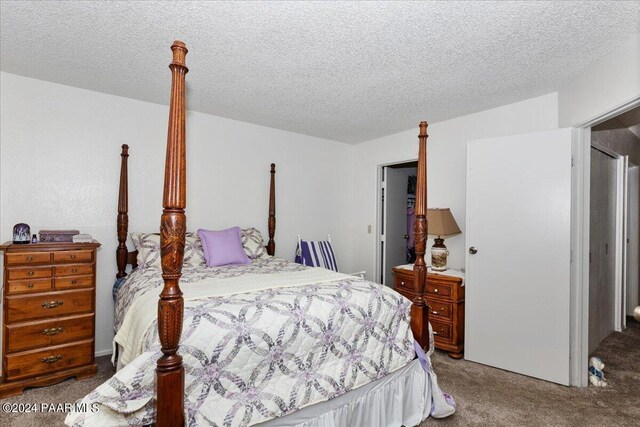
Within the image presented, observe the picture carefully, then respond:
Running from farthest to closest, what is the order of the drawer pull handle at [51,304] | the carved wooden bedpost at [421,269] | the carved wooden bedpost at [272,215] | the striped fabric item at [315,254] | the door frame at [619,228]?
the striped fabric item at [315,254]
the carved wooden bedpost at [272,215]
the door frame at [619,228]
the drawer pull handle at [51,304]
the carved wooden bedpost at [421,269]

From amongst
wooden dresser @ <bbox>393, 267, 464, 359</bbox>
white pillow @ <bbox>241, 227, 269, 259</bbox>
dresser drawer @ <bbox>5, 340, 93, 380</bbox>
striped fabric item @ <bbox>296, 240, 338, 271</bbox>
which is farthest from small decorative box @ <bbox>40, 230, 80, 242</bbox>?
wooden dresser @ <bbox>393, 267, 464, 359</bbox>

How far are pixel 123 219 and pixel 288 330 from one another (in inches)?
84.5

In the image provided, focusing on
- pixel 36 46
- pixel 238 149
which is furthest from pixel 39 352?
pixel 238 149

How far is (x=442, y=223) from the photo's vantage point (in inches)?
132

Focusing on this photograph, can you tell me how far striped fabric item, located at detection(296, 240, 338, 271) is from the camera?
4.08 metres

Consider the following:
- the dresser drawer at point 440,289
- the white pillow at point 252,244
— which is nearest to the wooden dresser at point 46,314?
the white pillow at point 252,244

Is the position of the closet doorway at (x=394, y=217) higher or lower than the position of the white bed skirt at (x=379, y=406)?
higher

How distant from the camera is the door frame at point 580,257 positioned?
2.55 meters

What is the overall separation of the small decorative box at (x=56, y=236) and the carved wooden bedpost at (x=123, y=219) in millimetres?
380

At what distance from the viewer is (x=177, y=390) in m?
1.25

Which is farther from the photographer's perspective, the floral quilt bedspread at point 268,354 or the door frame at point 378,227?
the door frame at point 378,227

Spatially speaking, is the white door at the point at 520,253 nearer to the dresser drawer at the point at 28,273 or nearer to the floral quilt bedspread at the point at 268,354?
the floral quilt bedspread at the point at 268,354

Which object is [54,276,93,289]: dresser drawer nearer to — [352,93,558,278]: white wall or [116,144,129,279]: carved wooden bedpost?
[116,144,129,279]: carved wooden bedpost

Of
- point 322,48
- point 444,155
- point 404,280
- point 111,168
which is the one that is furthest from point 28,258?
point 444,155
